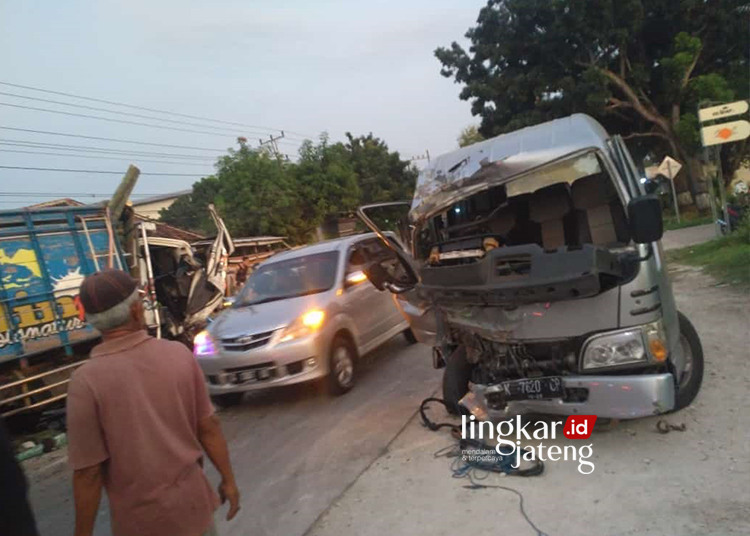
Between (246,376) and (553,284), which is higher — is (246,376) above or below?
below

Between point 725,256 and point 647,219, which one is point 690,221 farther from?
point 647,219

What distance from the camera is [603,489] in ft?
11.6

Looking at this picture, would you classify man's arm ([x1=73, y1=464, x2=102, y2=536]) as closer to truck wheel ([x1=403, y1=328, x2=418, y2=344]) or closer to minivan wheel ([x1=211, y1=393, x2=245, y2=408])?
minivan wheel ([x1=211, y1=393, x2=245, y2=408])

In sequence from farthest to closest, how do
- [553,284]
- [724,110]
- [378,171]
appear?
[378,171]
[724,110]
[553,284]

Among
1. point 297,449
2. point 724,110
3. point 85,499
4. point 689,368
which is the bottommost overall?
point 297,449

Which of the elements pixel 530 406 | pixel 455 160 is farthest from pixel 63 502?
pixel 455 160

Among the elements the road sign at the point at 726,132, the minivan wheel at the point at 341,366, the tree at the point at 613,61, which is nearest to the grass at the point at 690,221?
the tree at the point at 613,61

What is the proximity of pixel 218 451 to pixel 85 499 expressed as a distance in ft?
1.67

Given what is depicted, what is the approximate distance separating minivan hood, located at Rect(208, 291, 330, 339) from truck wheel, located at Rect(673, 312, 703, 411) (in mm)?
3681

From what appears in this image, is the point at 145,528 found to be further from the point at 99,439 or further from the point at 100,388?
the point at 100,388

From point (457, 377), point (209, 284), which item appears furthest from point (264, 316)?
point (209, 284)

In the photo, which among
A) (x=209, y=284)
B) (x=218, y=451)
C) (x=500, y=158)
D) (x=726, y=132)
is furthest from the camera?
(x=209, y=284)

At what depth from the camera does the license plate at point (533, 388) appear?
379 centimetres

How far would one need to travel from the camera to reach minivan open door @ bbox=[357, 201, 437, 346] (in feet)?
17.2
